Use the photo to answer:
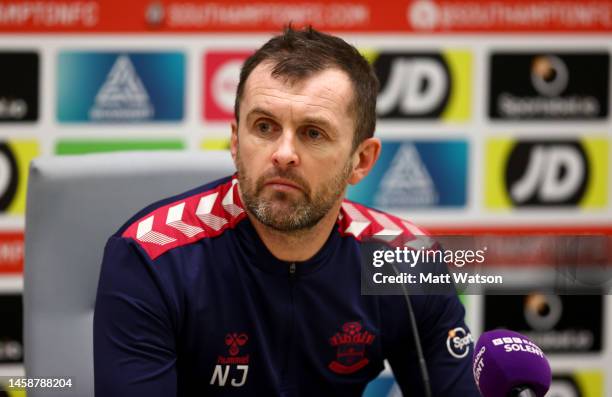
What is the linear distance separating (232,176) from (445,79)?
1.40m

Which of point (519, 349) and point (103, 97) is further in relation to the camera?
point (103, 97)

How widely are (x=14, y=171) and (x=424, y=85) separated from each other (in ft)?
4.84

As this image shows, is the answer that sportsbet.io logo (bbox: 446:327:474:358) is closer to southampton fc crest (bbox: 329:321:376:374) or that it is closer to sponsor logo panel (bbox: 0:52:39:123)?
southampton fc crest (bbox: 329:321:376:374)

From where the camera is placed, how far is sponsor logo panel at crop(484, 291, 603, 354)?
9.86 feet

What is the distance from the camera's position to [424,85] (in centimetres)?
284

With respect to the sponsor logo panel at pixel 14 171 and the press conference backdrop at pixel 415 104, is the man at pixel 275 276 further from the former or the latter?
the sponsor logo panel at pixel 14 171

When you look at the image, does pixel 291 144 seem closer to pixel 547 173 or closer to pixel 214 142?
pixel 214 142

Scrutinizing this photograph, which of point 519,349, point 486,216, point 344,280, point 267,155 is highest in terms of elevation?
point 267,155

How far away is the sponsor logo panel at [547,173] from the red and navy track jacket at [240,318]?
52.1 inches

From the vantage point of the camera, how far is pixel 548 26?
287cm

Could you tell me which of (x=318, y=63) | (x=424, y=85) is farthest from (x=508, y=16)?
(x=318, y=63)

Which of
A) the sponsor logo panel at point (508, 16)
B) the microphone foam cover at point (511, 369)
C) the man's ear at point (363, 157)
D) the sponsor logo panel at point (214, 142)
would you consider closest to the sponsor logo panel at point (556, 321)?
the sponsor logo panel at point (508, 16)

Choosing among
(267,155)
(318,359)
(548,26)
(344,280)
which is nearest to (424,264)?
(344,280)

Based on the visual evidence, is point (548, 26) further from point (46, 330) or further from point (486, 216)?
point (46, 330)
